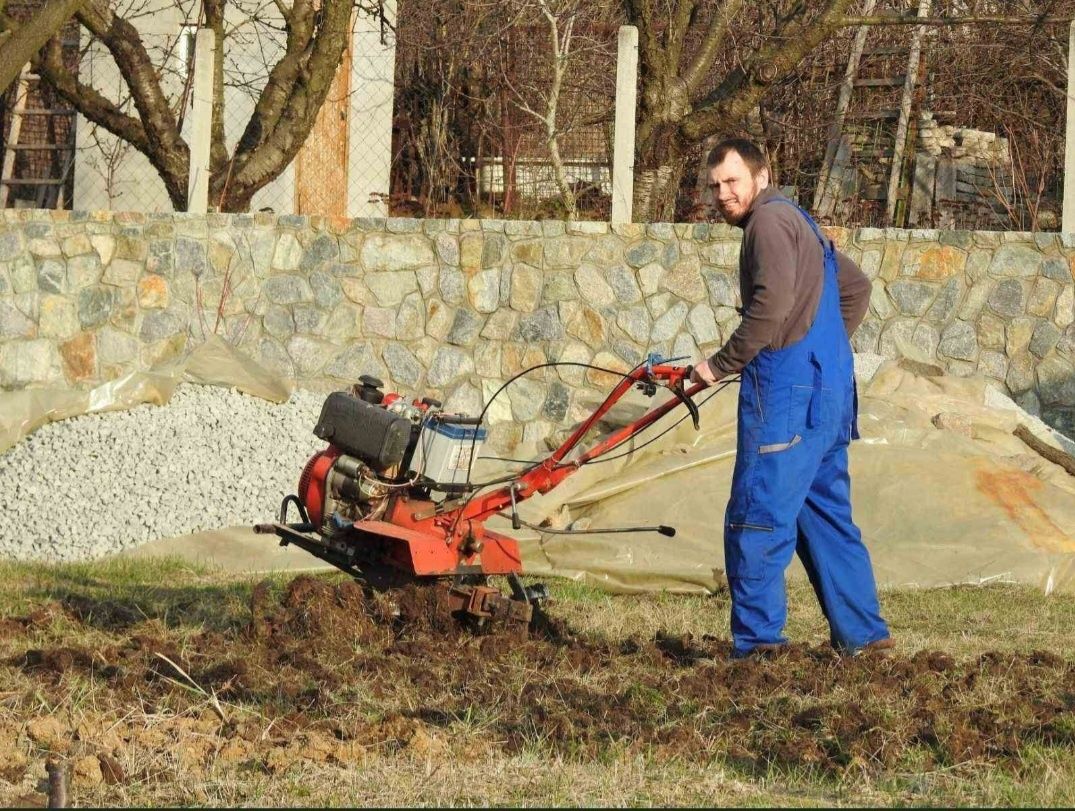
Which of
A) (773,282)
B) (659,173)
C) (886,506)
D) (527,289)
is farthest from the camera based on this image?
(659,173)

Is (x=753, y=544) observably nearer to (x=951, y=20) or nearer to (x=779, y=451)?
(x=779, y=451)

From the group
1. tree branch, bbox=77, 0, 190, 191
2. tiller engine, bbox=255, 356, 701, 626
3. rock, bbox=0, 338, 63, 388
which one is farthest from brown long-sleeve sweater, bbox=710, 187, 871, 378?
tree branch, bbox=77, 0, 190, 191

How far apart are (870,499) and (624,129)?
3950 millimetres

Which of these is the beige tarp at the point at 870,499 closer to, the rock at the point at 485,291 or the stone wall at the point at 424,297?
the stone wall at the point at 424,297

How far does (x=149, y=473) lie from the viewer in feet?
29.6

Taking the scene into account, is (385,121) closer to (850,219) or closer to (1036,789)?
(850,219)

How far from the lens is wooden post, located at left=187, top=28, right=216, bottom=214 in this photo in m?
11.4

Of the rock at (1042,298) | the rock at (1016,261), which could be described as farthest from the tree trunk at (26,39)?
the rock at (1042,298)

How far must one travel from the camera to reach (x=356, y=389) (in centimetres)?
604

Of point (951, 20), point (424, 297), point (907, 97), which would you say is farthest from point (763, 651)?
point (907, 97)

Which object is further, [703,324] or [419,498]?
[703,324]

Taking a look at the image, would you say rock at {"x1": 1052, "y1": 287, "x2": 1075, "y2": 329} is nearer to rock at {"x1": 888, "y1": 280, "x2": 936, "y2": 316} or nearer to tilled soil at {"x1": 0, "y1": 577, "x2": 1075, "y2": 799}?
rock at {"x1": 888, "y1": 280, "x2": 936, "y2": 316}

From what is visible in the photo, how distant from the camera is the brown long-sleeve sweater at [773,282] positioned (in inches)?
209

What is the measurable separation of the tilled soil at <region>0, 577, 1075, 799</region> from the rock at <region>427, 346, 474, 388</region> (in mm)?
4920
